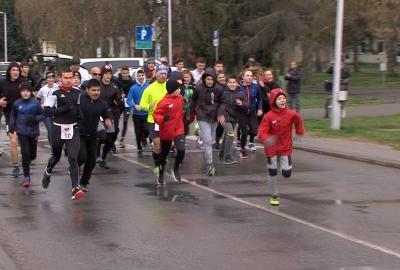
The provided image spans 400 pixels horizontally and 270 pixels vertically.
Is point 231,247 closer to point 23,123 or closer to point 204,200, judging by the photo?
point 204,200

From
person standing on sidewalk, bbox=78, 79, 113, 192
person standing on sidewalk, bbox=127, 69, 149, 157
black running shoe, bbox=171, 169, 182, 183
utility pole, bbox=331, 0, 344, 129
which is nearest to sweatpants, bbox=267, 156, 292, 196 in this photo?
black running shoe, bbox=171, 169, 182, 183

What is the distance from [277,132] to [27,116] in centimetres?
384

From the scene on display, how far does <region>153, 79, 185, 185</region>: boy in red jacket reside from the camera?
32.8 ft

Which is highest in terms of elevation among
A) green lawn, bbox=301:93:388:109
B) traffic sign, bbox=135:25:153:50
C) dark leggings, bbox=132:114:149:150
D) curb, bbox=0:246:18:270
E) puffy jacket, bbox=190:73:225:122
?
traffic sign, bbox=135:25:153:50

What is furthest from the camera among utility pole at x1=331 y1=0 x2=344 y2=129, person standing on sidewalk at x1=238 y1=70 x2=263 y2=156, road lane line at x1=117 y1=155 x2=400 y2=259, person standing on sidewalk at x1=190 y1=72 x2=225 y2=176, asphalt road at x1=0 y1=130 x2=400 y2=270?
utility pole at x1=331 y1=0 x2=344 y2=129

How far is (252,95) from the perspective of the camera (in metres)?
13.7

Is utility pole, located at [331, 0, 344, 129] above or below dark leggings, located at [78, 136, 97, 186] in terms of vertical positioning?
above

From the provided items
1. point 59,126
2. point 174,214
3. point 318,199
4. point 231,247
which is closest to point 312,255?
point 231,247

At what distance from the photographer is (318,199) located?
9.20 m

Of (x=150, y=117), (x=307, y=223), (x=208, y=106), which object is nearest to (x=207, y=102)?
(x=208, y=106)

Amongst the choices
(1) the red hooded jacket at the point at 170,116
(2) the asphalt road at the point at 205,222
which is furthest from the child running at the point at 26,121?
(1) the red hooded jacket at the point at 170,116

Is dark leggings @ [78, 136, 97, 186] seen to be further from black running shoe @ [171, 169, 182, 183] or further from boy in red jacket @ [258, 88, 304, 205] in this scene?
boy in red jacket @ [258, 88, 304, 205]

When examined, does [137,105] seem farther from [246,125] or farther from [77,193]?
[77,193]

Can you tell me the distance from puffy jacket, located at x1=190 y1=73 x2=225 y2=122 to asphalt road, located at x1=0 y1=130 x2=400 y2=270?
97 centimetres
